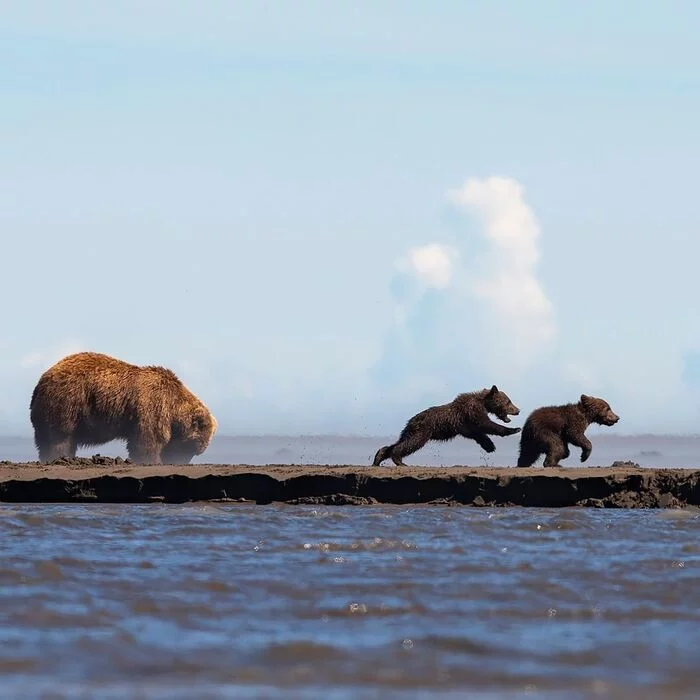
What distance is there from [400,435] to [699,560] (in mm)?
8238

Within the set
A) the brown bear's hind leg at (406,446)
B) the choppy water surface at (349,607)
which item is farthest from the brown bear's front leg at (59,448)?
the choppy water surface at (349,607)

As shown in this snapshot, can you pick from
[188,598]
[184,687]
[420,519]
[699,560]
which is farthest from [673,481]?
[184,687]

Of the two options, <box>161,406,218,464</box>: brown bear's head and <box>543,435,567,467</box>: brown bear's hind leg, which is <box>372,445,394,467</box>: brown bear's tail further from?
<box>161,406,218,464</box>: brown bear's head

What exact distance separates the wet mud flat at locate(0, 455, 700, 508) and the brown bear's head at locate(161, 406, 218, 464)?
17.4ft

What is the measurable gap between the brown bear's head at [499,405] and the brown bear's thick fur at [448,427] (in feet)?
0.84

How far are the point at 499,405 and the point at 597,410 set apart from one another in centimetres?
132

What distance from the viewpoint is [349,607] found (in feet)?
27.3

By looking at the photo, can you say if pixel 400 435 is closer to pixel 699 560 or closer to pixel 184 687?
pixel 699 560

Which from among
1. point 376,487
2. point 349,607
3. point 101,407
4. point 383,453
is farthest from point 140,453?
point 349,607

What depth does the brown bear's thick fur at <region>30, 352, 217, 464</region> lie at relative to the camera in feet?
69.3

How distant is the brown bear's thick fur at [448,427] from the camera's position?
1852 centimetres

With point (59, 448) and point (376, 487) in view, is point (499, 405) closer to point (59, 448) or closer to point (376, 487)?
point (376, 487)

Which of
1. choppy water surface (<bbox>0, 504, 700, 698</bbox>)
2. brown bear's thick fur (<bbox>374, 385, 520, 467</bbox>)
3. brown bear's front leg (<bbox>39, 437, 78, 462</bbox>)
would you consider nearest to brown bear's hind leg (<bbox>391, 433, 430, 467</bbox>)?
brown bear's thick fur (<bbox>374, 385, 520, 467</bbox>)

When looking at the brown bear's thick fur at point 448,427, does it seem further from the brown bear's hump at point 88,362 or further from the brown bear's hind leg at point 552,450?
the brown bear's hump at point 88,362
